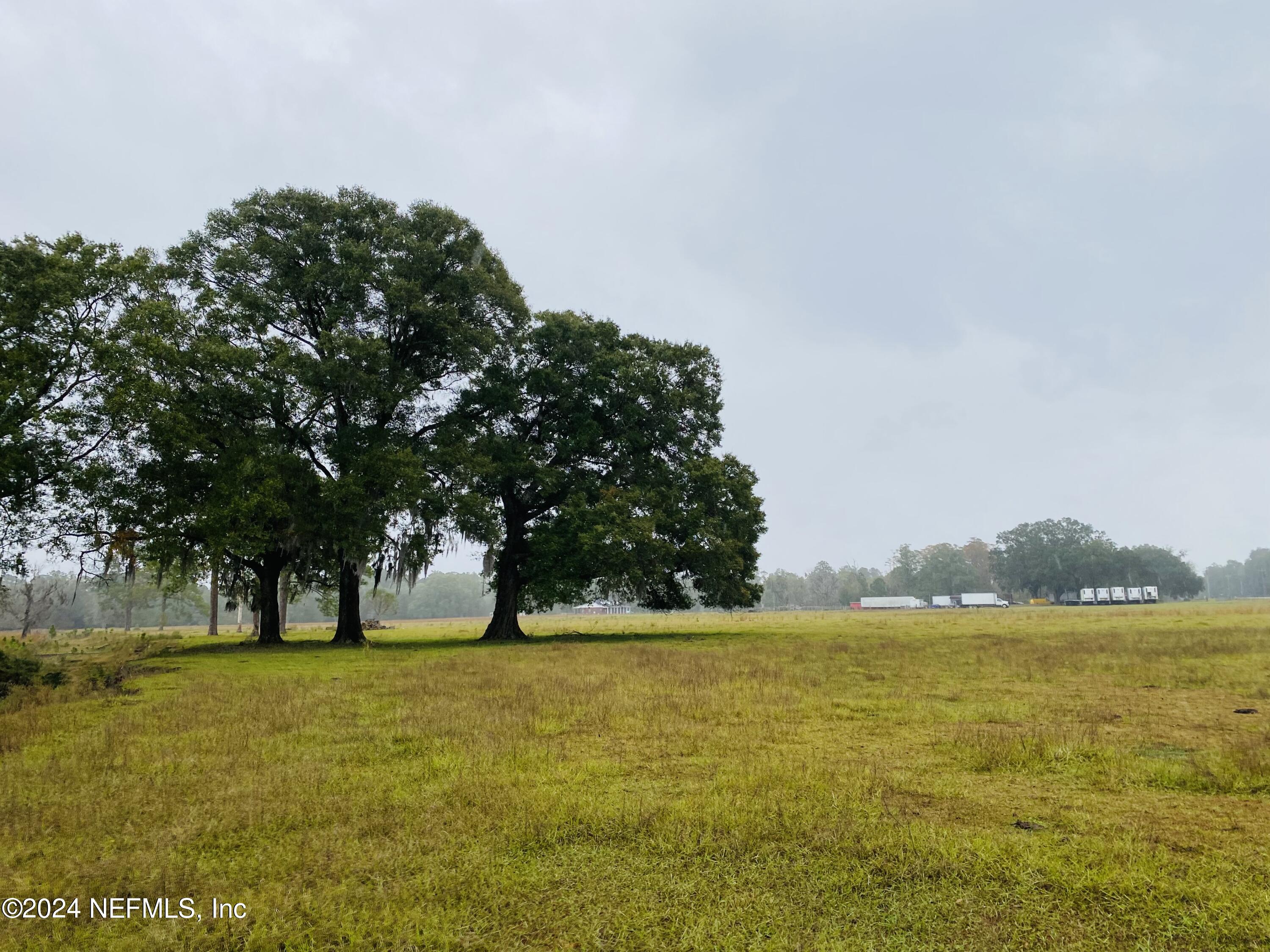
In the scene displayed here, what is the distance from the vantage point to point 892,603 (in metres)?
134

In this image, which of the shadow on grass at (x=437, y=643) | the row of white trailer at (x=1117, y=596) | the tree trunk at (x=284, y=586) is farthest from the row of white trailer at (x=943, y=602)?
the tree trunk at (x=284, y=586)

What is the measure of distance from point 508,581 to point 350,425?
10139 millimetres

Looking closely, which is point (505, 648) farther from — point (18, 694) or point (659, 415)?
point (18, 694)

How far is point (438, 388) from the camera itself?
31.7 metres

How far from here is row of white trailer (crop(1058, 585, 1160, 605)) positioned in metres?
122

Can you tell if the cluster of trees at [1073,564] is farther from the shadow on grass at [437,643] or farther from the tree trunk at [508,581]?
the tree trunk at [508,581]

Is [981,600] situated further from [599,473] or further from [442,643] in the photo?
[442,643]

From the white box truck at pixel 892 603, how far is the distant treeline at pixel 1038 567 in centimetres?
1687

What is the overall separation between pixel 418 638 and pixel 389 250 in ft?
63.9

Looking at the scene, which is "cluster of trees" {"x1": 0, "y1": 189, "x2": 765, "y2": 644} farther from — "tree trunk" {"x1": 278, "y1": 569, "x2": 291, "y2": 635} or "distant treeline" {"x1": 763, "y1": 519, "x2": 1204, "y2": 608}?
"distant treeline" {"x1": 763, "y1": 519, "x2": 1204, "y2": 608}

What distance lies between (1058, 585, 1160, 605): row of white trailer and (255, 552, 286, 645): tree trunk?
128004 millimetres

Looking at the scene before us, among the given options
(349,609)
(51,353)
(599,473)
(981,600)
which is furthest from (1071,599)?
(51,353)

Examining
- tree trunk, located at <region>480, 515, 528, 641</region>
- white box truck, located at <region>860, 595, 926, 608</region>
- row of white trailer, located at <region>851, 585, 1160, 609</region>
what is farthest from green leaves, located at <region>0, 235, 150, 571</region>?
white box truck, located at <region>860, 595, 926, 608</region>

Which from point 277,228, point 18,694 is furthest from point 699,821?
point 277,228
